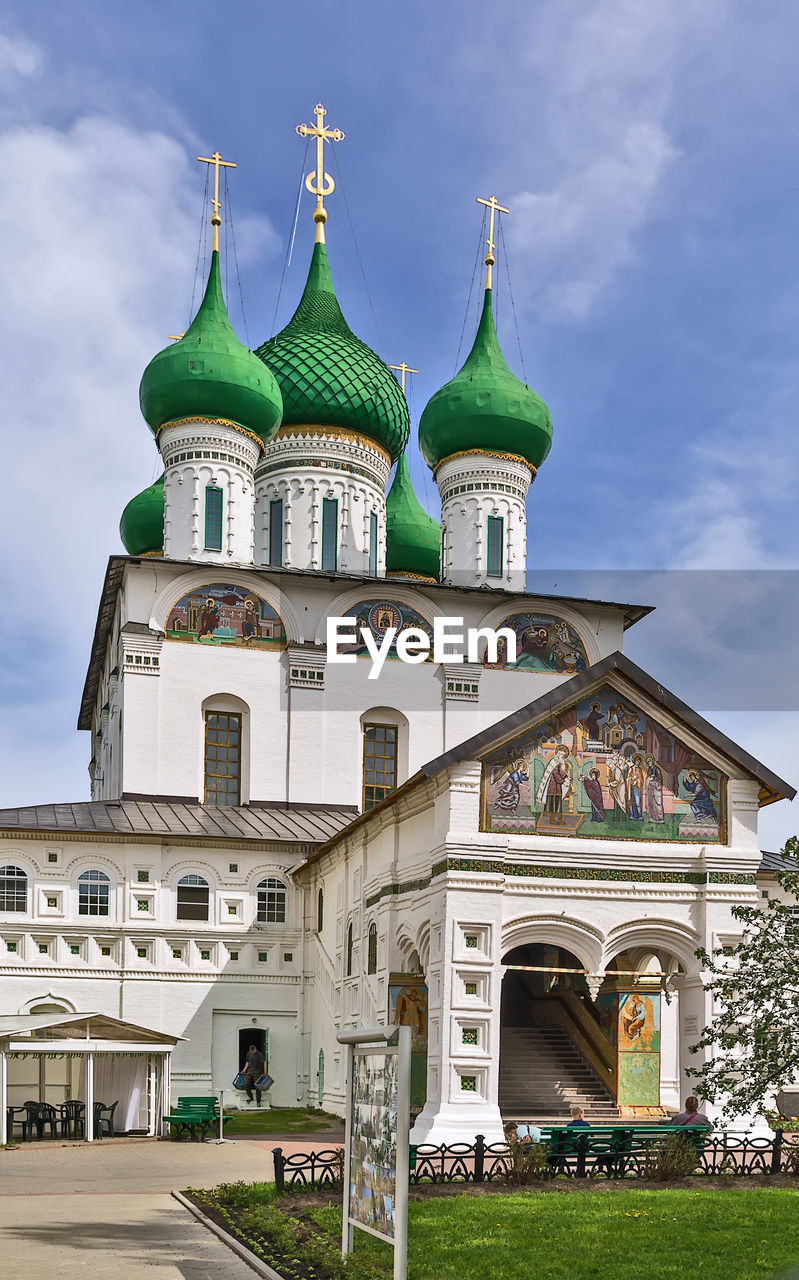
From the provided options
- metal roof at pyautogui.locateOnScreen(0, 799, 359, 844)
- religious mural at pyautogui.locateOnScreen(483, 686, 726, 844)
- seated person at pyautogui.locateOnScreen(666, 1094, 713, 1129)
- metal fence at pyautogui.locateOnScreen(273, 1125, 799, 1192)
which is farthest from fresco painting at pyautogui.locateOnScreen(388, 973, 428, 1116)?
metal roof at pyautogui.locateOnScreen(0, 799, 359, 844)

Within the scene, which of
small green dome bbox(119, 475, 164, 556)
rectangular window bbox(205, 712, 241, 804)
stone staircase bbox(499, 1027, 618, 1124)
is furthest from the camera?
small green dome bbox(119, 475, 164, 556)

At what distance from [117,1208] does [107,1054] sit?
24.1 ft

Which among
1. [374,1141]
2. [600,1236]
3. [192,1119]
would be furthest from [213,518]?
[374,1141]

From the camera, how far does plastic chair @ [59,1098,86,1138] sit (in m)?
19.7

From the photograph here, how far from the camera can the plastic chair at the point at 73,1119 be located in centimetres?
1969

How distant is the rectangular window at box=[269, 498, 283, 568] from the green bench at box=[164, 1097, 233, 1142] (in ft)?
45.0

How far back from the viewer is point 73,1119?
19688 millimetres

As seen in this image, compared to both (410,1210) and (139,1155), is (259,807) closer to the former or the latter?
(139,1155)

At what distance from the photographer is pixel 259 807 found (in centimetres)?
2650

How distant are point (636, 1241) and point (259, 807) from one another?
1700 cm

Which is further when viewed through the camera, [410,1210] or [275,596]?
[275,596]

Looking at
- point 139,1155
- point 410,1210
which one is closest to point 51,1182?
point 139,1155

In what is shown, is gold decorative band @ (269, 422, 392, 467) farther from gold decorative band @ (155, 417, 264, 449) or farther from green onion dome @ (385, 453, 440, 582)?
green onion dome @ (385, 453, 440, 582)
